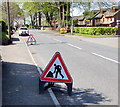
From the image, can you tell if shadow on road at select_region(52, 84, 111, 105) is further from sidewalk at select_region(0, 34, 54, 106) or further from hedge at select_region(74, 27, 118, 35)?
hedge at select_region(74, 27, 118, 35)

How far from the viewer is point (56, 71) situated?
5.04m

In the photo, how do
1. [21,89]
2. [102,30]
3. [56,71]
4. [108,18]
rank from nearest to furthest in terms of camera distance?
1. [56,71]
2. [21,89]
3. [102,30]
4. [108,18]

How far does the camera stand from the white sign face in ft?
16.5

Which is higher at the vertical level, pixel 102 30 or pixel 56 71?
pixel 102 30

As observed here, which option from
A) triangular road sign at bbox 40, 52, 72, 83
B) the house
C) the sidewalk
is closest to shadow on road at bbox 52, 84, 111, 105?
the sidewalk

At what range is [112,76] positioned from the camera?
23.8 feet

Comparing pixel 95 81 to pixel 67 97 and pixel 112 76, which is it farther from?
pixel 67 97

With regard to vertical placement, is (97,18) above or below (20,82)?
above

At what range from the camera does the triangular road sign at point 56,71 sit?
198 inches

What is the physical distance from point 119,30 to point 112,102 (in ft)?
112

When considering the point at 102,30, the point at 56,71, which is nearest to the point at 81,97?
the point at 56,71

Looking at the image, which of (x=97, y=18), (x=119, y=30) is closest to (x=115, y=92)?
(x=119, y=30)

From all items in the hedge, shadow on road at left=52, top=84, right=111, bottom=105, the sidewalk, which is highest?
the hedge

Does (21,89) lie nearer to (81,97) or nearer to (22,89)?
(22,89)
